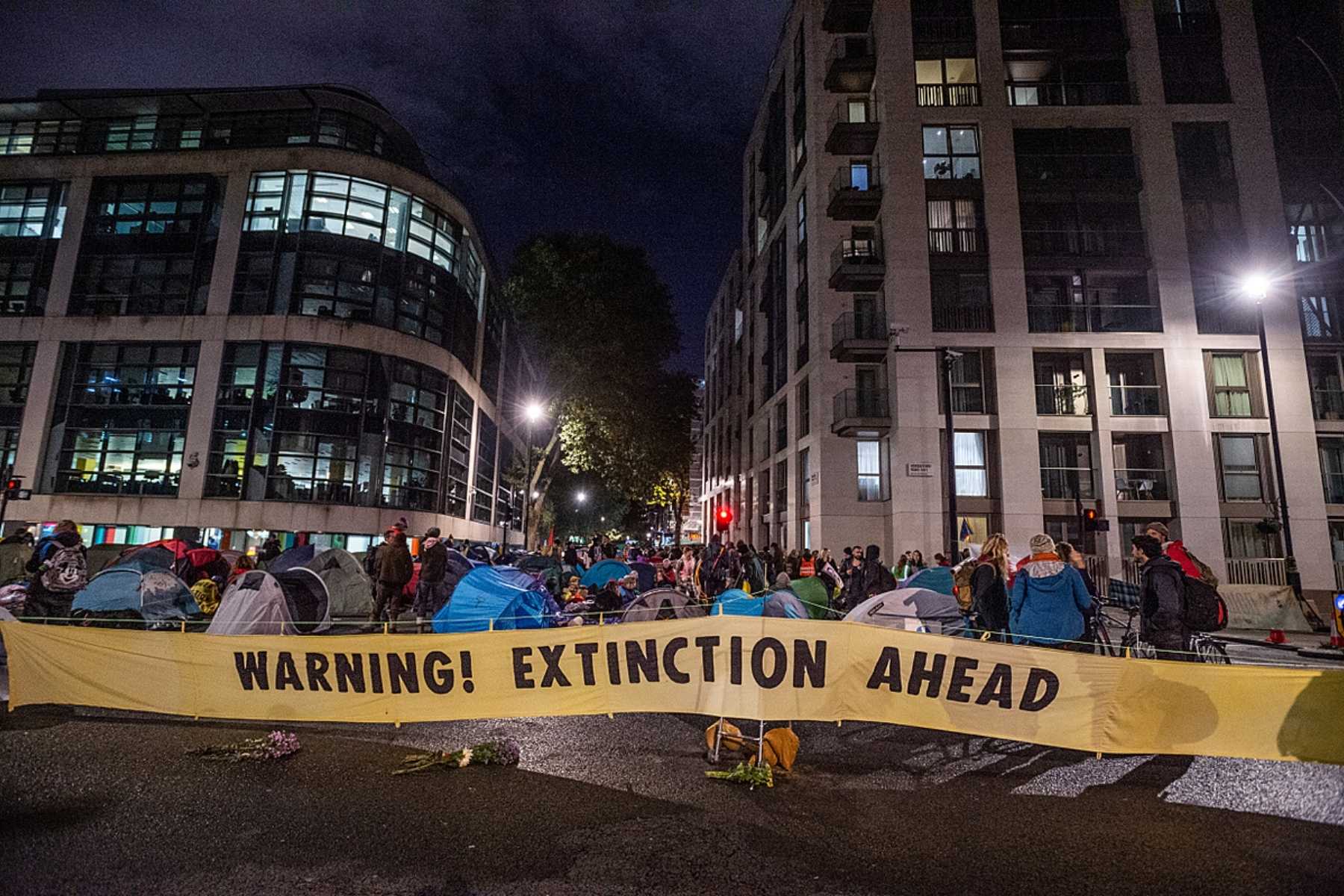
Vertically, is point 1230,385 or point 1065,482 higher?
point 1230,385

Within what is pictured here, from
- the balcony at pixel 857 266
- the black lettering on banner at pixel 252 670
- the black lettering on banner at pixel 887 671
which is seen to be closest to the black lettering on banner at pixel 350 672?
the black lettering on banner at pixel 252 670

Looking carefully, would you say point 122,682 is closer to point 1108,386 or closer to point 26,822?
point 26,822

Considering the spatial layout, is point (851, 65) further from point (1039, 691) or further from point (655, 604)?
point (1039, 691)

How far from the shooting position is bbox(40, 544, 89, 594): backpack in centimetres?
889

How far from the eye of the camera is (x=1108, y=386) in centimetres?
2375

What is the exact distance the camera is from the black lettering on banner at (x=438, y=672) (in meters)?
5.98

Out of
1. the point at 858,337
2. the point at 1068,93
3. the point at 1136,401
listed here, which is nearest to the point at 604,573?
the point at 858,337

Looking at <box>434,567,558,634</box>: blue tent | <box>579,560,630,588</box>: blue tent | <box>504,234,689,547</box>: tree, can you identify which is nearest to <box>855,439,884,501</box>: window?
<box>504,234,689,547</box>: tree

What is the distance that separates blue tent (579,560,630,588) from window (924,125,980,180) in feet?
65.6

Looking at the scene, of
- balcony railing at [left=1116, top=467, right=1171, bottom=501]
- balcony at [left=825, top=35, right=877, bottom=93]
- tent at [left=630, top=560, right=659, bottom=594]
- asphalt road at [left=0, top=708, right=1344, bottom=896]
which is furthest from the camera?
balcony at [left=825, top=35, right=877, bottom=93]

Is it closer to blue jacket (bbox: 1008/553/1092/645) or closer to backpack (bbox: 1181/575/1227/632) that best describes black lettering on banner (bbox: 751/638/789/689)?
blue jacket (bbox: 1008/553/1092/645)

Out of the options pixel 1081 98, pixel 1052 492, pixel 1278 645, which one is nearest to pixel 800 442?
pixel 1052 492

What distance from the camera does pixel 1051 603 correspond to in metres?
6.42

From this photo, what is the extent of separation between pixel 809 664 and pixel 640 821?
6.13 ft
